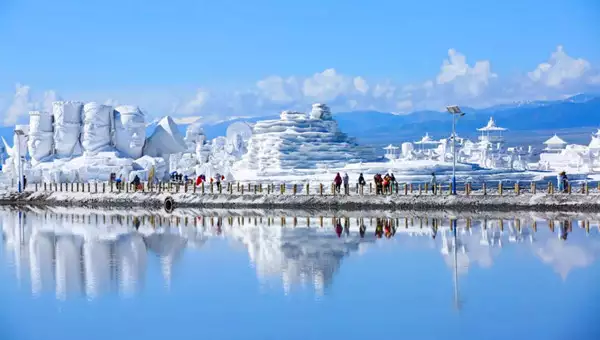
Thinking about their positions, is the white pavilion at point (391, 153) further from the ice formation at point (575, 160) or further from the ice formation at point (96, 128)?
the ice formation at point (96, 128)

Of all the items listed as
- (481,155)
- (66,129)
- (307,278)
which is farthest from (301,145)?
(307,278)

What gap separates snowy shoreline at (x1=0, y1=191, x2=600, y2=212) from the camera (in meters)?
39.5

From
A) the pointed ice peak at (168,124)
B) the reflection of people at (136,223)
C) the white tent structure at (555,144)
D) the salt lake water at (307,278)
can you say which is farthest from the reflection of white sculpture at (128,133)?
the white tent structure at (555,144)

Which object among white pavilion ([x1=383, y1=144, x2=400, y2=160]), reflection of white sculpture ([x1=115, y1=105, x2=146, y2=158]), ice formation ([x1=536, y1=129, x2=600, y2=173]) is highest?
reflection of white sculpture ([x1=115, y1=105, x2=146, y2=158])

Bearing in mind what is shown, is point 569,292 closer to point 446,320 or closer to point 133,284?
point 446,320

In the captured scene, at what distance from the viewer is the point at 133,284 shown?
73.0ft

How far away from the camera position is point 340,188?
4556 centimetres

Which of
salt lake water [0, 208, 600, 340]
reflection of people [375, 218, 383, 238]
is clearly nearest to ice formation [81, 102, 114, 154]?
salt lake water [0, 208, 600, 340]

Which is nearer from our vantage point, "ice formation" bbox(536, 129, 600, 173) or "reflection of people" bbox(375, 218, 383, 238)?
"reflection of people" bbox(375, 218, 383, 238)

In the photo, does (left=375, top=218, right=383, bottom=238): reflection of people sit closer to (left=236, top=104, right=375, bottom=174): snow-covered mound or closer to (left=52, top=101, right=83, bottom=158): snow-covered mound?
(left=236, top=104, right=375, bottom=174): snow-covered mound

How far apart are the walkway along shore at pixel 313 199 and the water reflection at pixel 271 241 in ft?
8.26

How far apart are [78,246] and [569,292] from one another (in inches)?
604

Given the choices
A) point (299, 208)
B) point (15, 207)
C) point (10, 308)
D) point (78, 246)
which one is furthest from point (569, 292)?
point (15, 207)

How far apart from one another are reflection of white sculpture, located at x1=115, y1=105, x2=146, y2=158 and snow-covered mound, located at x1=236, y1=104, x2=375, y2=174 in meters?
12.4
